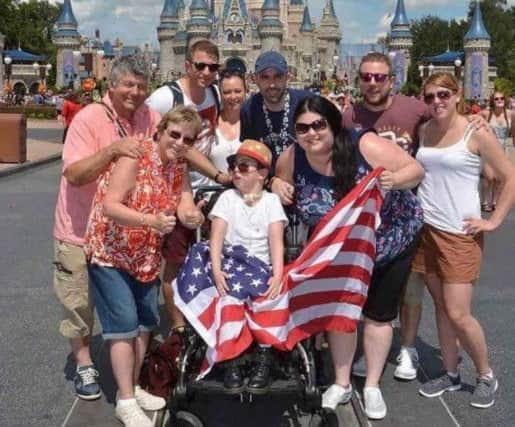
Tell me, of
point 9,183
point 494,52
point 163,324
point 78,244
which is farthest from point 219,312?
point 494,52

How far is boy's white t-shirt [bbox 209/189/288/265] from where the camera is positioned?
142 inches

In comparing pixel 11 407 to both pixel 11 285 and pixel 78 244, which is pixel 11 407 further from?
pixel 11 285

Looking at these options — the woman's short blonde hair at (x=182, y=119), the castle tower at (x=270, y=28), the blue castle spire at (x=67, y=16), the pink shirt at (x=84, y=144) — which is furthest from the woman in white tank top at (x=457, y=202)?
the castle tower at (x=270, y=28)

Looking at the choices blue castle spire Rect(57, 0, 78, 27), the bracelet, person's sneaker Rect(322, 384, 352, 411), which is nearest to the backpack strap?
the bracelet

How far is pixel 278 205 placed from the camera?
3.62m

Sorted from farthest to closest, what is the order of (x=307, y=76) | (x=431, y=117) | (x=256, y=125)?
(x=307, y=76) < (x=256, y=125) < (x=431, y=117)

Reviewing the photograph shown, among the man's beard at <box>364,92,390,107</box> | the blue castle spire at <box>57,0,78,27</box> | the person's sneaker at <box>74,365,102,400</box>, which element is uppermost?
the blue castle spire at <box>57,0,78,27</box>

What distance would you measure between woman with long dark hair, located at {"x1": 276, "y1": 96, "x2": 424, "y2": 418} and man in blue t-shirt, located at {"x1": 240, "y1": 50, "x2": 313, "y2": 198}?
0.61 metres

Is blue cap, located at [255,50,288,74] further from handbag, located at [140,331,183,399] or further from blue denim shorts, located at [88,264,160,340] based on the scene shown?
handbag, located at [140,331,183,399]

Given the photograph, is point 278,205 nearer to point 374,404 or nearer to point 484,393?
point 374,404

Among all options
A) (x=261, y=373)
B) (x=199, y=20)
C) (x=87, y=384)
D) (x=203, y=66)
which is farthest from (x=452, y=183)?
(x=199, y=20)

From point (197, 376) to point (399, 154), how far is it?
4.53ft

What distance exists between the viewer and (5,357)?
4.67 meters

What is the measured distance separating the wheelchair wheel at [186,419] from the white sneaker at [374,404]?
89 centimetres
